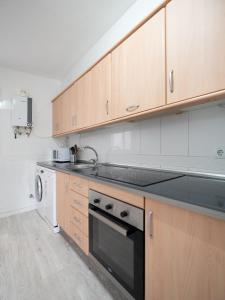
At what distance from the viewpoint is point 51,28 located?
191cm

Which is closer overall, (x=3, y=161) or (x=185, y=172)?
(x=185, y=172)

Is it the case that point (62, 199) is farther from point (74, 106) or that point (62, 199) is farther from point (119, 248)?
point (74, 106)

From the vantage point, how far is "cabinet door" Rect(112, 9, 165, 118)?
1.16 m

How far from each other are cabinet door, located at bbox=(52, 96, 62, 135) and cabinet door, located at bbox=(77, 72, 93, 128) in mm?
742

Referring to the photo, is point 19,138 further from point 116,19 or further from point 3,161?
point 116,19

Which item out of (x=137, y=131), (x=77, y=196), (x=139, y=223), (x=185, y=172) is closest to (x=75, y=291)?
(x=77, y=196)

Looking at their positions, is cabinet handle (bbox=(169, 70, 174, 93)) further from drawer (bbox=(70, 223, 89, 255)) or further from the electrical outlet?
drawer (bbox=(70, 223, 89, 255))

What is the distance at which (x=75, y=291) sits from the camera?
1.27 meters

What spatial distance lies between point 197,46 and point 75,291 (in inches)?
73.2

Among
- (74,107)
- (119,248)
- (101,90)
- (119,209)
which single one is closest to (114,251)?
(119,248)

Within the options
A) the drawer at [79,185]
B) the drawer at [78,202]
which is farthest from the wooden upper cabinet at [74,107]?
the drawer at [78,202]

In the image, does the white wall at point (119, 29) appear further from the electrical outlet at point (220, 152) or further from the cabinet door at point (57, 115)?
the electrical outlet at point (220, 152)

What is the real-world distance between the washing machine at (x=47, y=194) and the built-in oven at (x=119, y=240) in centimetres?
97

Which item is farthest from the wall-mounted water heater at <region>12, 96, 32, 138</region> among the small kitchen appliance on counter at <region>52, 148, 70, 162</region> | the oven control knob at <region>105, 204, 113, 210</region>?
the oven control knob at <region>105, 204, 113, 210</region>
